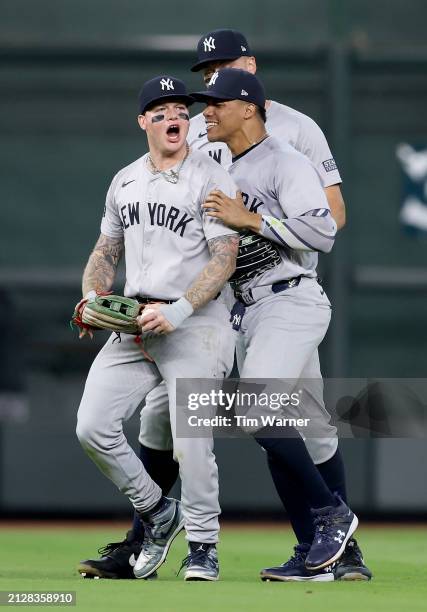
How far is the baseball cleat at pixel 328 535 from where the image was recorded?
5.39 meters

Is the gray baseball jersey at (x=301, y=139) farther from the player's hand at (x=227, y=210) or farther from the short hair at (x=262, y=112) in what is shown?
the player's hand at (x=227, y=210)

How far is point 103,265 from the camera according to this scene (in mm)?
5766

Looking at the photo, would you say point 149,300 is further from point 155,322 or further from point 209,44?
point 209,44

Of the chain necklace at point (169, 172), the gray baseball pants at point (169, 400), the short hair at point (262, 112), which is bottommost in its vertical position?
the gray baseball pants at point (169, 400)

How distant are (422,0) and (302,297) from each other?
676 cm

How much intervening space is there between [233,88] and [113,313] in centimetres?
103

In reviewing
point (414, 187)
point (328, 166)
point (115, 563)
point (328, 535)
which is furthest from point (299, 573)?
point (414, 187)

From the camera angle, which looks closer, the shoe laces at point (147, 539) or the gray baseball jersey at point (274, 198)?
the gray baseball jersey at point (274, 198)

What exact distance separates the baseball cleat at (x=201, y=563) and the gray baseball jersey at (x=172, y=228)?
970 mm

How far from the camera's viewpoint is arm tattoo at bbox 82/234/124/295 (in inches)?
224

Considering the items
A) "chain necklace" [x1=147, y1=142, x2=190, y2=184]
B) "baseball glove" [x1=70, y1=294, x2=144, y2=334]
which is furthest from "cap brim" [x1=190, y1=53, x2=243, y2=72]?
"baseball glove" [x1=70, y1=294, x2=144, y2=334]

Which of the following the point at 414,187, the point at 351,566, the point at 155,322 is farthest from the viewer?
the point at 414,187

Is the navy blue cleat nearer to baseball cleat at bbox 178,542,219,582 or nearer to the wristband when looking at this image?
baseball cleat at bbox 178,542,219,582

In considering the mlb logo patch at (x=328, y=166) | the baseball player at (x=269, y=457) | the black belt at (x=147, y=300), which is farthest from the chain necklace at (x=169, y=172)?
the mlb logo patch at (x=328, y=166)
